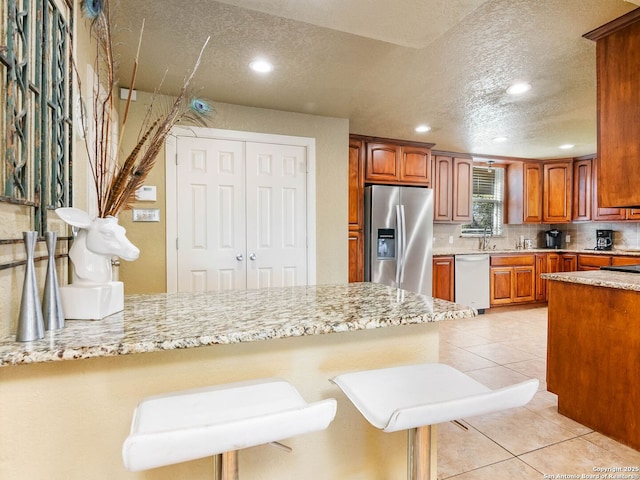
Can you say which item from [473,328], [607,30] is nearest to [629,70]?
[607,30]

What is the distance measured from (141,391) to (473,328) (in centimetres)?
418

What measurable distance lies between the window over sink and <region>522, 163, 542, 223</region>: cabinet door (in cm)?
34

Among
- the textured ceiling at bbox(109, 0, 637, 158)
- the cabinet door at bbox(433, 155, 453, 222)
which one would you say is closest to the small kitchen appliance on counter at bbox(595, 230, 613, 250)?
the cabinet door at bbox(433, 155, 453, 222)

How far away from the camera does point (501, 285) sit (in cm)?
523

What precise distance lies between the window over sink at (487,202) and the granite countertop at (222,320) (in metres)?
4.75

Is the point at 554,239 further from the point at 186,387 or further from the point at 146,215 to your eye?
the point at 186,387

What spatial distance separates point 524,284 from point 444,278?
4.95 ft

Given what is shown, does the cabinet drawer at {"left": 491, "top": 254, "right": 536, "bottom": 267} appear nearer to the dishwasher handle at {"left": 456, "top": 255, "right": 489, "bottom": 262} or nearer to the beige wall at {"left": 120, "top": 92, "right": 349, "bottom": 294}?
the dishwasher handle at {"left": 456, "top": 255, "right": 489, "bottom": 262}

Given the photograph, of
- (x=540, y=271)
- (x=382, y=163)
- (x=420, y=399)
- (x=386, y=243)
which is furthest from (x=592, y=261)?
(x=420, y=399)

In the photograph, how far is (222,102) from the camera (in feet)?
10.5

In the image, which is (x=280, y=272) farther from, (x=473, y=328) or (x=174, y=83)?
(x=473, y=328)

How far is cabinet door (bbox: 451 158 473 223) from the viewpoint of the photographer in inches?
205

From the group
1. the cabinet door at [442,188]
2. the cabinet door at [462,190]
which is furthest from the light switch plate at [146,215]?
the cabinet door at [462,190]

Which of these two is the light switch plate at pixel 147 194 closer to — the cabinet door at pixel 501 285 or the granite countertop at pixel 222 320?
the granite countertop at pixel 222 320
